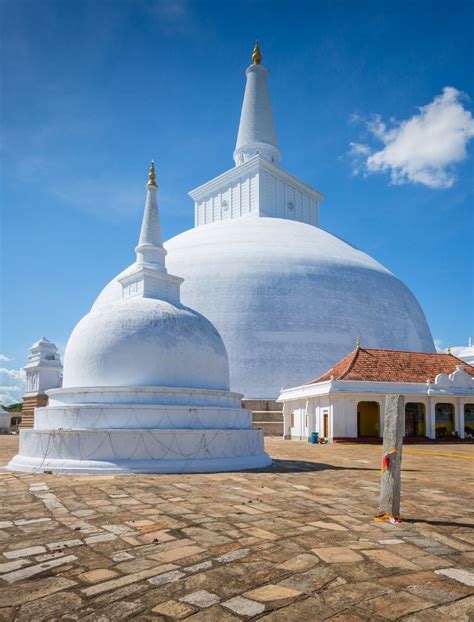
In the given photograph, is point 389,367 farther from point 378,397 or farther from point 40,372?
point 40,372

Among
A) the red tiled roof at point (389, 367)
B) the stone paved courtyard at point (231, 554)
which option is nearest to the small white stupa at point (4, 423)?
the red tiled roof at point (389, 367)

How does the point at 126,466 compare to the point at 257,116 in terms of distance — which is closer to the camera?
the point at 126,466

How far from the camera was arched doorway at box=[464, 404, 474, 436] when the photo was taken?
27125mm

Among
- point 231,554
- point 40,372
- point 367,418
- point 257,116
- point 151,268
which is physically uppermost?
point 257,116

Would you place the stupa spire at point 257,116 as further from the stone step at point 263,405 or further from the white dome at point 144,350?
the white dome at point 144,350

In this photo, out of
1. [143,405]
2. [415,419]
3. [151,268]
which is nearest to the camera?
[143,405]

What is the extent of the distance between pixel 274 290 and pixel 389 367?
7.11 meters

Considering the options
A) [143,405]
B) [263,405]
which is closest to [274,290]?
[263,405]

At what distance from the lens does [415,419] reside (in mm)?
26516

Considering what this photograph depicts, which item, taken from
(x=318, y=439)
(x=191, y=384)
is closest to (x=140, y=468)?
(x=191, y=384)

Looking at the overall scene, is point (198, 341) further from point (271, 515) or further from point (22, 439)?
point (271, 515)

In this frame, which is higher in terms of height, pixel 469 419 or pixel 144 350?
pixel 144 350

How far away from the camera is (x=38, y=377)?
4106 cm

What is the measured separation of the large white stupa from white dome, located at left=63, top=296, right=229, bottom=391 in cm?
1321
